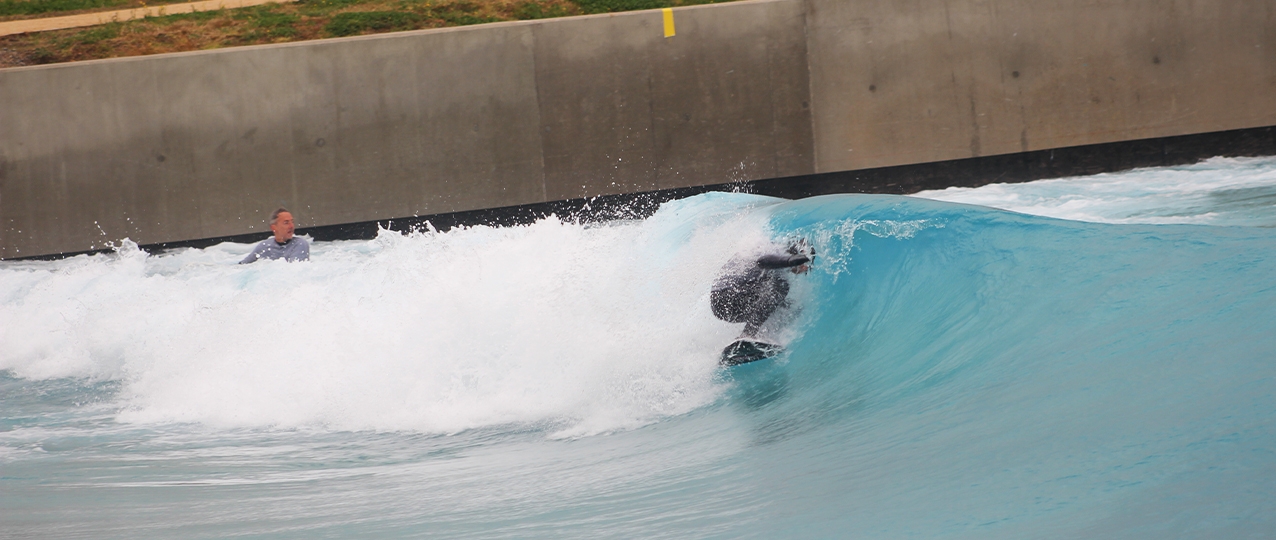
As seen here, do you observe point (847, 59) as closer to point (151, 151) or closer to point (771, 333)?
point (771, 333)

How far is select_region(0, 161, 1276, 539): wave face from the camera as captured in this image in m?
2.46

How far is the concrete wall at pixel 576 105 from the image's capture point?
36.5ft

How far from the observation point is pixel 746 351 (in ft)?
14.9

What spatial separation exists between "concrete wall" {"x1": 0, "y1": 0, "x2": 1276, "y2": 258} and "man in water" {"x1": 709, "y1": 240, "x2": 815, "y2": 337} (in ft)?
21.4

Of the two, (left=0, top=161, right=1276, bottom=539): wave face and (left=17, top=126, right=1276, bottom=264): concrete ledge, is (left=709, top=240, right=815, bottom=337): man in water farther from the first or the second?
(left=17, top=126, right=1276, bottom=264): concrete ledge

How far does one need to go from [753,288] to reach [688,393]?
787mm

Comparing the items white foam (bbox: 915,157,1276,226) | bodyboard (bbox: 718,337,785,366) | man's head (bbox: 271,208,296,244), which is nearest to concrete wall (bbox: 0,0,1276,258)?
white foam (bbox: 915,157,1276,226)

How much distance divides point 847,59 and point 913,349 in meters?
7.81

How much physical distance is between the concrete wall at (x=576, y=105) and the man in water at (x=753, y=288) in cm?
652

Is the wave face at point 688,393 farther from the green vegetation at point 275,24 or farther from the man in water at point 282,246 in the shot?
the green vegetation at point 275,24

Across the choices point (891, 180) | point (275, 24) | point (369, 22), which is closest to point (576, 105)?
point (369, 22)

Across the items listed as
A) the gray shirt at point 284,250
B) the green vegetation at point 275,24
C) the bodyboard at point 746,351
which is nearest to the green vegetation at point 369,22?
the green vegetation at point 275,24

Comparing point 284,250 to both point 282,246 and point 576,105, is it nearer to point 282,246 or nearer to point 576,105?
point 282,246

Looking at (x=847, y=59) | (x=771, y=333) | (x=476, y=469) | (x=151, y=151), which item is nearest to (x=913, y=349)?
(x=771, y=333)
